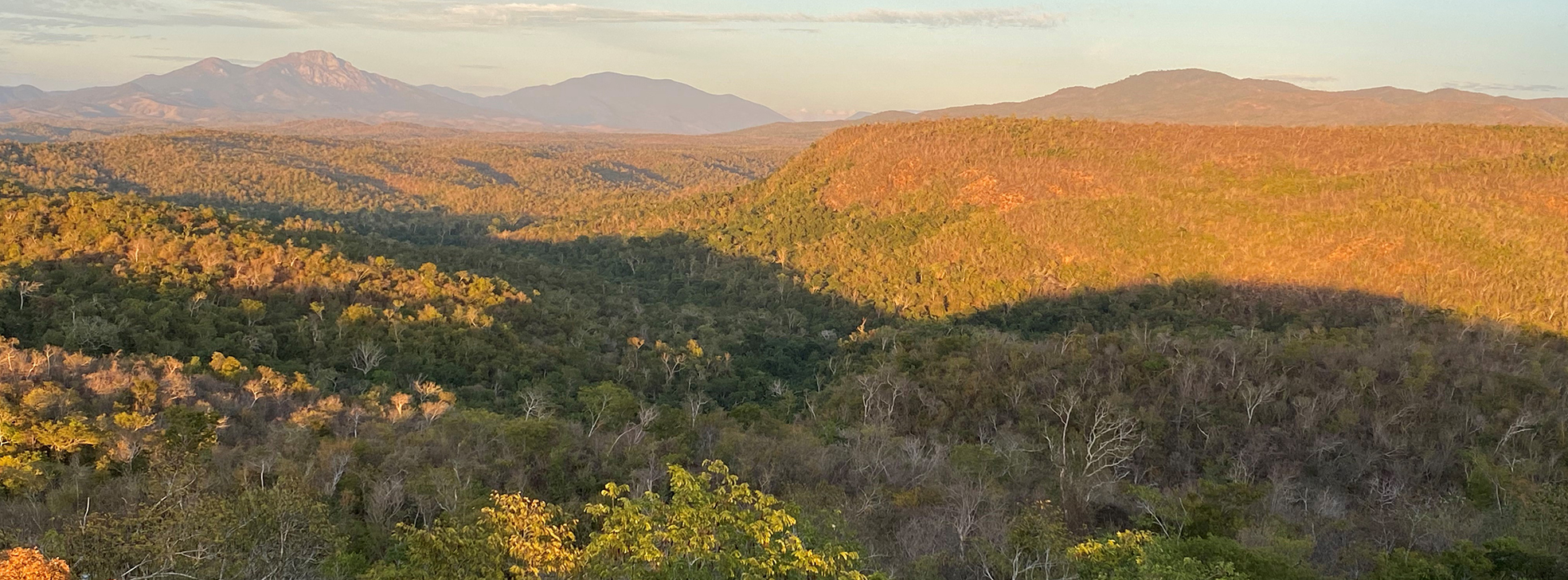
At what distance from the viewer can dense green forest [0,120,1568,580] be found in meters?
20.8

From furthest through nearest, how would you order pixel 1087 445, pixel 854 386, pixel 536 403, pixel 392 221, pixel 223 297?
1. pixel 392 221
2. pixel 223 297
3. pixel 854 386
4. pixel 536 403
5. pixel 1087 445

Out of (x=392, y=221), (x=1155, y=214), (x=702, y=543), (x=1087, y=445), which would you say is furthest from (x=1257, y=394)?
(x=392, y=221)

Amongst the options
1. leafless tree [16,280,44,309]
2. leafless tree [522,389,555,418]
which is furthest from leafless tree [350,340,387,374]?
leafless tree [16,280,44,309]

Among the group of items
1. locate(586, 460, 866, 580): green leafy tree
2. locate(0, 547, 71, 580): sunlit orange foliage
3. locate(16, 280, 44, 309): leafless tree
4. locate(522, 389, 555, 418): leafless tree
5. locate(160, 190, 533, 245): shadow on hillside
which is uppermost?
locate(0, 547, 71, 580): sunlit orange foliage

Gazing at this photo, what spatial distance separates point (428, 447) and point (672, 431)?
435 inches

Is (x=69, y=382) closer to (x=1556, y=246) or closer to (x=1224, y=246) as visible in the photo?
(x=1224, y=246)

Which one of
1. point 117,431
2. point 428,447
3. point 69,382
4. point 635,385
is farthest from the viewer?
point 635,385

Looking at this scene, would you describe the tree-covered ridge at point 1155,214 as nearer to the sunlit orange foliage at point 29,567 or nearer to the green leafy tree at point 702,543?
the green leafy tree at point 702,543

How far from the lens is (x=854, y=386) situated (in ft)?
184

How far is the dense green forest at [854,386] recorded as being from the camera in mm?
20766

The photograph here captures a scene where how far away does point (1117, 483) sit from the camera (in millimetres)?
36594

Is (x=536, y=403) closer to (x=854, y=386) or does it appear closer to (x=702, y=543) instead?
(x=854, y=386)

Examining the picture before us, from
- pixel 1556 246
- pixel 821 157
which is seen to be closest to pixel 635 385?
pixel 1556 246

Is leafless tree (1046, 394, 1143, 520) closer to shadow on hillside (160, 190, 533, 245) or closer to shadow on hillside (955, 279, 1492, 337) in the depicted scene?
shadow on hillside (955, 279, 1492, 337)
